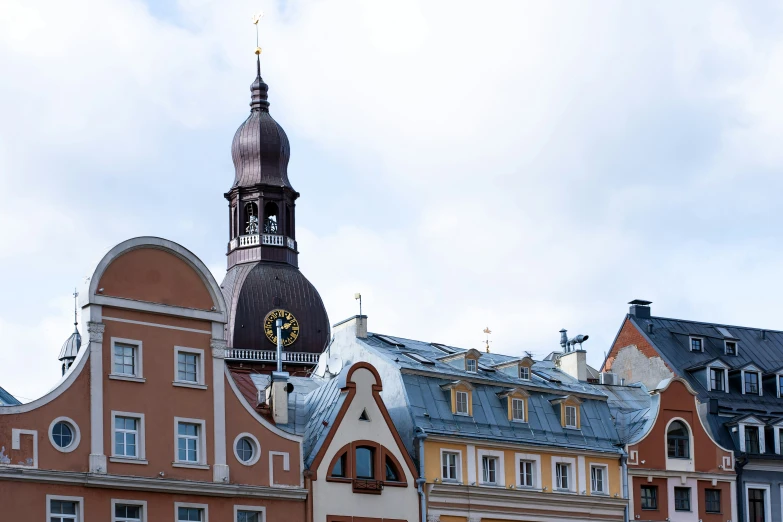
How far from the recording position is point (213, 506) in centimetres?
6450

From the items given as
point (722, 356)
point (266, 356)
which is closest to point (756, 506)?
point (722, 356)

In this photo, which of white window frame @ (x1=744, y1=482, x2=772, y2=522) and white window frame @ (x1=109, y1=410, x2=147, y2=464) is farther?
white window frame @ (x1=744, y1=482, x2=772, y2=522)

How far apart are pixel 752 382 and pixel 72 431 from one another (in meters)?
41.5

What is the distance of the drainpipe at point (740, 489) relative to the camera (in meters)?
81.4

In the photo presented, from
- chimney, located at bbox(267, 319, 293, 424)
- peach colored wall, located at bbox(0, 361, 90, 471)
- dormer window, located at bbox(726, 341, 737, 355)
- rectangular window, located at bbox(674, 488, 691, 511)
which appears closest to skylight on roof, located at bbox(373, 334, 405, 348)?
chimney, located at bbox(267, 319, 293, 424)

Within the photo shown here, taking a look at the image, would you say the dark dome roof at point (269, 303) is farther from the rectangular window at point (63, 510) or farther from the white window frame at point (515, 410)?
the rectangular window at point (63, 510)

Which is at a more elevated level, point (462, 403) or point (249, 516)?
point (462, 403)

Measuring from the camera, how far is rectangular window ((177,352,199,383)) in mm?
65125

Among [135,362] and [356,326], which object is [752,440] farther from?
[135,362]

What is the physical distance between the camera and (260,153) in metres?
127

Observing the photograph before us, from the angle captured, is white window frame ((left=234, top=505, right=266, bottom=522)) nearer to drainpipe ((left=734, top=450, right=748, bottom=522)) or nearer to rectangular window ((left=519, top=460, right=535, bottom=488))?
rectangular window ((left=519, top=460, right=535, bottom=488))

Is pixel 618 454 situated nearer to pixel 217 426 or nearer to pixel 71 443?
pixel 217 426

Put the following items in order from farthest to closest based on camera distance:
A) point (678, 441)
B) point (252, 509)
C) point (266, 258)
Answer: point (266, 258)
point (678, 441)
point (252, 509)

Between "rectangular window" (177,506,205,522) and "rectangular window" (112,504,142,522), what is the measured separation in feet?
5.93
